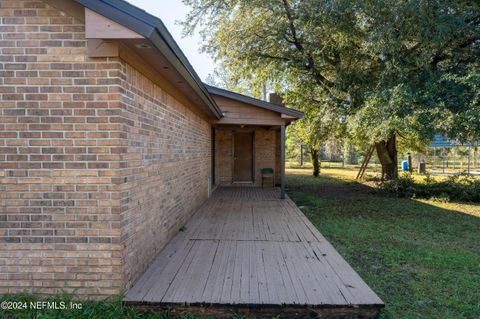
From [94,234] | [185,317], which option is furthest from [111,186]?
[185,317]

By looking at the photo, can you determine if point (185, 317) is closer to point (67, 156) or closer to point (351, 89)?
point (67, 156)

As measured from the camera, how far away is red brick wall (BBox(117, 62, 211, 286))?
314 centimetres

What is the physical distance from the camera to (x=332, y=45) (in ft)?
36.0

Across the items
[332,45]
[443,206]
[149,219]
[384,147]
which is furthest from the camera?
[384,147]

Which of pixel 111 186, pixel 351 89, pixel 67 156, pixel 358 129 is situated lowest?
pixel 111 186

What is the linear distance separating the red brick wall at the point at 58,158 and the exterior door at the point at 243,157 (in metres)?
9.63

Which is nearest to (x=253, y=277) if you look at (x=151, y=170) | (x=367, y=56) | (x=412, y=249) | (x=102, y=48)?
(x=151, y=170)

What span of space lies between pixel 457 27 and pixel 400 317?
8.51 metres

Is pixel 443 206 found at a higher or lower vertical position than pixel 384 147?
lower

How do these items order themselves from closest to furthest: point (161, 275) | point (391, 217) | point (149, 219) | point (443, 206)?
point (161, 275), point (149, 219), point (391, 217), point (443, 206)

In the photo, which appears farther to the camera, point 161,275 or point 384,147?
point 384,147

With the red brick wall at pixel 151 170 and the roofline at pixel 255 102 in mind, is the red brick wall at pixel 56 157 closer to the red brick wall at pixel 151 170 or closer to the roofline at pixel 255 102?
the red brick wall at pixel 151 170

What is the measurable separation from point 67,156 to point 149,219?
1.31m

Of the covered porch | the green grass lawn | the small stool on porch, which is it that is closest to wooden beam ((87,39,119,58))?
the green grass lawn
